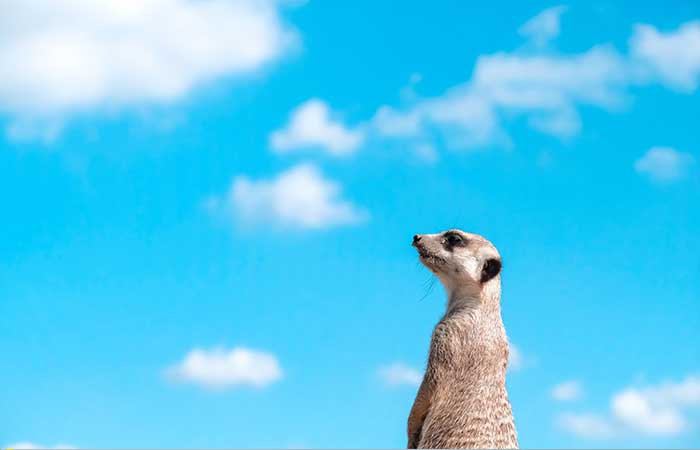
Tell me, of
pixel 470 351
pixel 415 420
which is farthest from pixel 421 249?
pixel 415 420

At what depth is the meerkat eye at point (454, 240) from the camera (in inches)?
467

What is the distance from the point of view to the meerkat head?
1166cm

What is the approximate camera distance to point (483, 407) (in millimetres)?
10570

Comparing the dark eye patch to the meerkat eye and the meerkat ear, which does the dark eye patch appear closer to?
the meerkat eye

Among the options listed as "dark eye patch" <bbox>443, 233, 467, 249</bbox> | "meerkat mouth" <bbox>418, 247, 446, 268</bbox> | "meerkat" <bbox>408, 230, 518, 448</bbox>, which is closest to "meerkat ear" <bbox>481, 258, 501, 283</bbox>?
"meerkat" <bbox>408, 230, 518, 448</bbox>

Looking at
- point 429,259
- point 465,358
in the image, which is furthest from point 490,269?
point 465,358

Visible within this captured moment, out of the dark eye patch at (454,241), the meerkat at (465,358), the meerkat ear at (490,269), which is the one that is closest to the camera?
the meerkat at (465,358)

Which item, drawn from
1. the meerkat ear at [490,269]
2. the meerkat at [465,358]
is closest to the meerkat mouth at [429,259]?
the meerkat at [465,358]

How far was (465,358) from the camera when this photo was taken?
11.0 meters

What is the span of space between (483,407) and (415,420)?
2.98 ft

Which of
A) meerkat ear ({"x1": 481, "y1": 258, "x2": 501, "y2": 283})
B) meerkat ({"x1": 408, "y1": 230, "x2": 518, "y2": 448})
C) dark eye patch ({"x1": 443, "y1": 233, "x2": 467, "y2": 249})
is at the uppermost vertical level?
dark eye patch ({"x1": 443, "y1": 233, "x2": 467, "y2": 249})

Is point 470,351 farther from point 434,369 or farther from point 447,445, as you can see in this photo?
point 447,445

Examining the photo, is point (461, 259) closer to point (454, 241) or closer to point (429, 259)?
point (454, 241)

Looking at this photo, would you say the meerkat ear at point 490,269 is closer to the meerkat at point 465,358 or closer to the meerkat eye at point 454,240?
the meerkat at point 465,358
